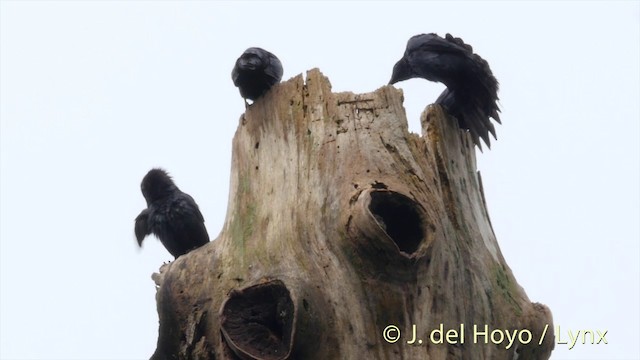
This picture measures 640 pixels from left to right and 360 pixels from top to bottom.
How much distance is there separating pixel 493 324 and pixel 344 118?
1.27m

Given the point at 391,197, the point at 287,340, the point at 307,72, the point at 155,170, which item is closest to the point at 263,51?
the point at 307,72

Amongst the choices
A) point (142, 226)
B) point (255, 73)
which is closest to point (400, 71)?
point (255, 73)

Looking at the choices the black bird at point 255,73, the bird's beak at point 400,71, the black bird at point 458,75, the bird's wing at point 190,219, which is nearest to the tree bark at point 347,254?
the black bird at point 255,73

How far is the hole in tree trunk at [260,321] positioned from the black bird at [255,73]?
4.88ft

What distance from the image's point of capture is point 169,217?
691 cm

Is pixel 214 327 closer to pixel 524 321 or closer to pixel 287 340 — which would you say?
pixel 287 340

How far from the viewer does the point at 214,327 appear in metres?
4.92

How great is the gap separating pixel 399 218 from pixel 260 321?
2.69ft

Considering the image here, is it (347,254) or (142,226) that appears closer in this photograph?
(347,254)

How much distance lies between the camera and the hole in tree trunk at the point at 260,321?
4539mm

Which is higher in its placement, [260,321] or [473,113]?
[473,113]

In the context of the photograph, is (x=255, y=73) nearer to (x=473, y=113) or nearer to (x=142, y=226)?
(x=473, y=113)

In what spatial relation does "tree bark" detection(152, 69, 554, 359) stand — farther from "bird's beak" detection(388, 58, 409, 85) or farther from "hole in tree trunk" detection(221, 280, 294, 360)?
"bird's beak" detection(388, 58, 409, 85)

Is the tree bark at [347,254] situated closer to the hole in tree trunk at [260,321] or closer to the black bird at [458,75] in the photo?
the hole in tree trunk at [260,321]
